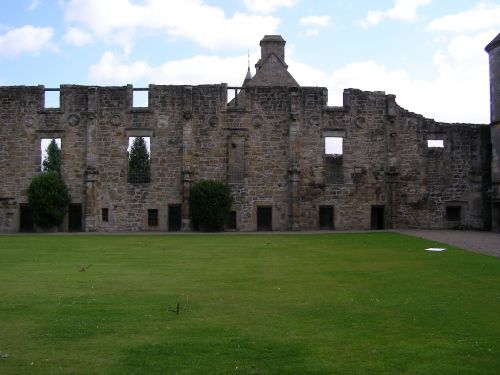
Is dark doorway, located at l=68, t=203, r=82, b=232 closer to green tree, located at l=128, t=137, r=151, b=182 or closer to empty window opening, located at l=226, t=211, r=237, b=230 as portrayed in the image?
→ empty window opening, located at l=226, t=211, r=237, b=230

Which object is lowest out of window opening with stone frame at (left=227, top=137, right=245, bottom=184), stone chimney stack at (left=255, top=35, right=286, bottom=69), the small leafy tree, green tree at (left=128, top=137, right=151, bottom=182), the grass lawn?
the grass lawn

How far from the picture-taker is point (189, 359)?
718cm

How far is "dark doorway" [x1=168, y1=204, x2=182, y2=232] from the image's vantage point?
32.8 m

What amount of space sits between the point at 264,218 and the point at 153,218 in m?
5.77

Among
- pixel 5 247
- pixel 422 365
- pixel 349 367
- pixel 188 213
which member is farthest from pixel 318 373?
pixel 188 213

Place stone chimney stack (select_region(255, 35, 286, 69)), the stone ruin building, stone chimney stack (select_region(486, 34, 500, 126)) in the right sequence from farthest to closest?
1. stone chimney stack (select_region(255, 35, 286, 69))
2. the stone ruin building
3. stone chimney stack (select_region(486, 34, 500, 126))

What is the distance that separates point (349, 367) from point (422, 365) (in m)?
0.82

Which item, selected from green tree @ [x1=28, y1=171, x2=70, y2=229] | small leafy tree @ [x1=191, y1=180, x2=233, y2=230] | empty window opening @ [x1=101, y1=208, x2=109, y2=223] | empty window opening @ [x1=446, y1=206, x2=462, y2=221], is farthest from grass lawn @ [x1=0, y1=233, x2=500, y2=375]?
empty window opening @ [x1=446, y1=206, x2=462, y2=221]

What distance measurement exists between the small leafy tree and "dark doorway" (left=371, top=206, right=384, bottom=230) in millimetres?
7816

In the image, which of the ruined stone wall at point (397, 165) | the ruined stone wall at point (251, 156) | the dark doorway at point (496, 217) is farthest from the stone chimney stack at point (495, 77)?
the dark doorway at point (496, 217)

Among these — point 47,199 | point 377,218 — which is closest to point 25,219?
point 47,199

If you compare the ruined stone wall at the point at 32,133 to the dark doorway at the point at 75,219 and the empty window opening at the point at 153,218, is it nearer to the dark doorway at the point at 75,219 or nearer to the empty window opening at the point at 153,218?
the dark doorway at the point at 75,219

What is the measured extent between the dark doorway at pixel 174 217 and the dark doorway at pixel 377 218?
33.4 ft

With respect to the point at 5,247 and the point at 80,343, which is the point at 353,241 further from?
the point at 80,343
